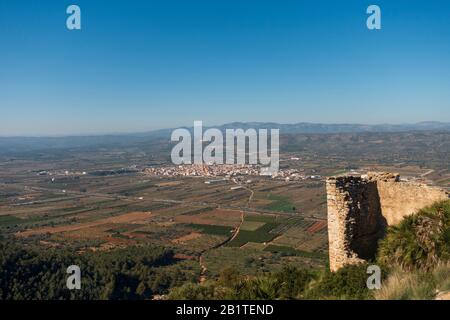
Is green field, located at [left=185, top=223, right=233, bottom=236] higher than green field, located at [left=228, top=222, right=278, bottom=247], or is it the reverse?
green field, located at [left=228, top=222, right=278, bottom=247]

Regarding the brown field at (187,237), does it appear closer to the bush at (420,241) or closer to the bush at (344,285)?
the bush at (344,285)

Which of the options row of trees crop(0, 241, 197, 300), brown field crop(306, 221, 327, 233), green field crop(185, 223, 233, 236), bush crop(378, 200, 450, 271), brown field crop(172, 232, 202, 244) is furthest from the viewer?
green field crop(185, 223, 233, 236)

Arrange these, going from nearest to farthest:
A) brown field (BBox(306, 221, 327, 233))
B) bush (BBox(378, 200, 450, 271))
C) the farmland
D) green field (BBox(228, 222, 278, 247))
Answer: bush (BBox(378, 200, 450, 271))
the farmland
green field (BBox(228, 222, 278, 247))
brown field (BBox(306, 221, 327, 233))

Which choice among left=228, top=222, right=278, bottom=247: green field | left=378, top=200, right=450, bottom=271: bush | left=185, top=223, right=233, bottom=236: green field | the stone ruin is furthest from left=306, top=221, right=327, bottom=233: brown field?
left=378, top=200, right=450, bottom=271: bush

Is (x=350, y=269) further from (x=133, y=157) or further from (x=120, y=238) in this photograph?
(x=133, y=157)

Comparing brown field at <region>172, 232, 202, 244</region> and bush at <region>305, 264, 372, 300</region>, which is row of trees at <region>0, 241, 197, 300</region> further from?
bush at <region>305, 264, 372, 300</region>

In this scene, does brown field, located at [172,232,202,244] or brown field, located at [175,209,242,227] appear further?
brown field, located at [175,209,242,227]

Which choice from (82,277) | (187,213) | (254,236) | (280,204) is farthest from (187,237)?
(82,277)

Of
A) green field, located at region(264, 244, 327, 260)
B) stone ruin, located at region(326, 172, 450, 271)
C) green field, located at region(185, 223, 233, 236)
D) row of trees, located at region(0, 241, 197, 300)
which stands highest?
stone ruin, located at region(326, 172, 450, 271)

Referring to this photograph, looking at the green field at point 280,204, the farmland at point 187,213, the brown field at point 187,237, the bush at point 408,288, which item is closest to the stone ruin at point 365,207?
the bush at point 408,288

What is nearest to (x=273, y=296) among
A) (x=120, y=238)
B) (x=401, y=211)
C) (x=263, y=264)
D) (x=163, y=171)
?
(x=401, y=211)
